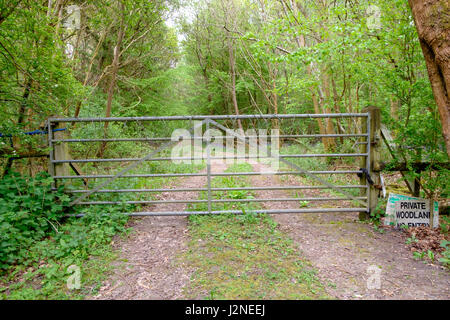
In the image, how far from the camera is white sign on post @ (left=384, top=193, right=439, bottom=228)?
3.62 metres

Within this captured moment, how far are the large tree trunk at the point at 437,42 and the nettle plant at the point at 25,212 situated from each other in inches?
191

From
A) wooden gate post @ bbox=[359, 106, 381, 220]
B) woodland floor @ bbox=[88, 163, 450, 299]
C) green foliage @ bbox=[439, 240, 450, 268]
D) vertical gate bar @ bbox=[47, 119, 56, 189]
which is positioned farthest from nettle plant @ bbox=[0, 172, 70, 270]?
green foliage @ bbox=[439, 240, 450, 268]

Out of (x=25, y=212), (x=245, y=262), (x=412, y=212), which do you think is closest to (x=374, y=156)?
(x=412, y=212)

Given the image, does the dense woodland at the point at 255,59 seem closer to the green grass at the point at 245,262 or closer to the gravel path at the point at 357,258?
the gravel path at the point at 357,258

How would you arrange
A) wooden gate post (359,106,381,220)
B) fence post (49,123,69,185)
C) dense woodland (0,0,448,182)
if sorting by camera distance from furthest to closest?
fence post (49,123,69,185) → wooden gate post (359,106,381,220) → dense woodland (0,0,448,182)

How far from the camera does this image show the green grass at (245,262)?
227 cm

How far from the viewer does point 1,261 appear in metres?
2.60

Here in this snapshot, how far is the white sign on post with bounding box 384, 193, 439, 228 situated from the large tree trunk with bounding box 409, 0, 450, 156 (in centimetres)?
128

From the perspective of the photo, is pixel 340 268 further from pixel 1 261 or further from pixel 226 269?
pixel 1 261

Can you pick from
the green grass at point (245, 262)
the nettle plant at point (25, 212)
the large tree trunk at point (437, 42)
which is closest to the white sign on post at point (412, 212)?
the large tree trunk at point (437, 42)

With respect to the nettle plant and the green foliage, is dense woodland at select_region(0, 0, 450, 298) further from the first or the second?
the green foliage

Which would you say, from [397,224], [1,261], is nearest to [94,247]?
[1,261]
